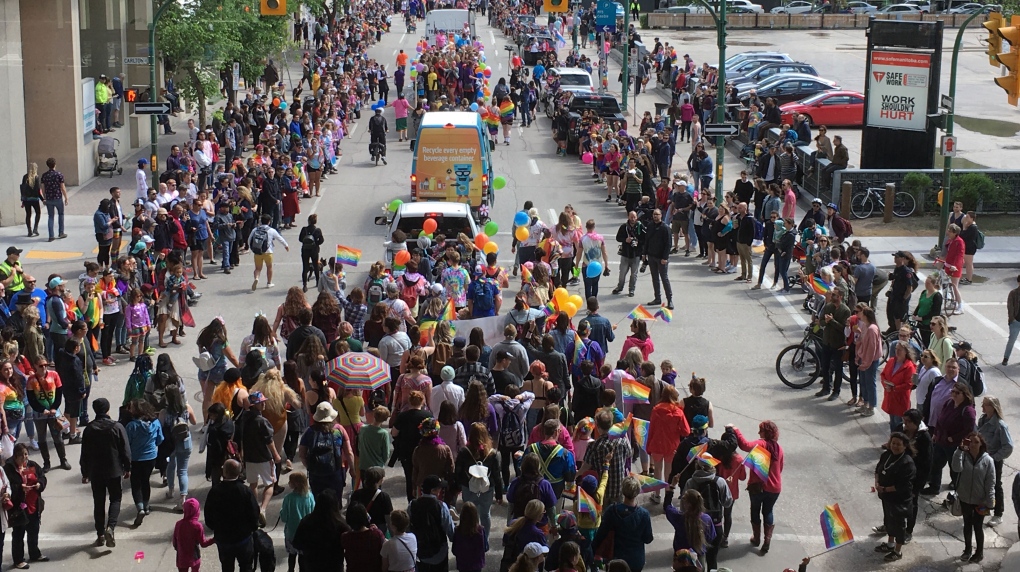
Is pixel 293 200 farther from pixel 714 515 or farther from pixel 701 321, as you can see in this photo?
pixel 714 515

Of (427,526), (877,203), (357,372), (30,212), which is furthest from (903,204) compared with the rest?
(427,526)

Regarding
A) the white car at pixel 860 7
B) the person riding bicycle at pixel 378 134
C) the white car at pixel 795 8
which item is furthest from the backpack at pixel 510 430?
the white car at pixel 860 7

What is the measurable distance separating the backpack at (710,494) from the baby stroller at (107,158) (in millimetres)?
25119

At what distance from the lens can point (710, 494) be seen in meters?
11.0

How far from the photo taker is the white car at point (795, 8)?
78188 millimetres

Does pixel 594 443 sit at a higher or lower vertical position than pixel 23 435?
higher

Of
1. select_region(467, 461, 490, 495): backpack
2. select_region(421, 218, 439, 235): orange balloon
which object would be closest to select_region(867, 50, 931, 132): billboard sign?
select_region(421, 218, 439, 235): orange balloon

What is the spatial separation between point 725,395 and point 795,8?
6704 cm

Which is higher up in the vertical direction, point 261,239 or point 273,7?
point 273,7

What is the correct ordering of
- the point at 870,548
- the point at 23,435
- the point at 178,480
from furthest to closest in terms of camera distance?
the point at 23,435 → the point at 178,480 → the point at 870,548

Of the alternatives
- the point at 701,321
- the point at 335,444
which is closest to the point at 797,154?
the point at 701,321

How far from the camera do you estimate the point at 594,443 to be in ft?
38.5

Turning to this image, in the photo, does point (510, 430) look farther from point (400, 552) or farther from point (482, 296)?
point (482, 296)

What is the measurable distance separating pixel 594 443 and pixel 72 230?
18.3 meters
